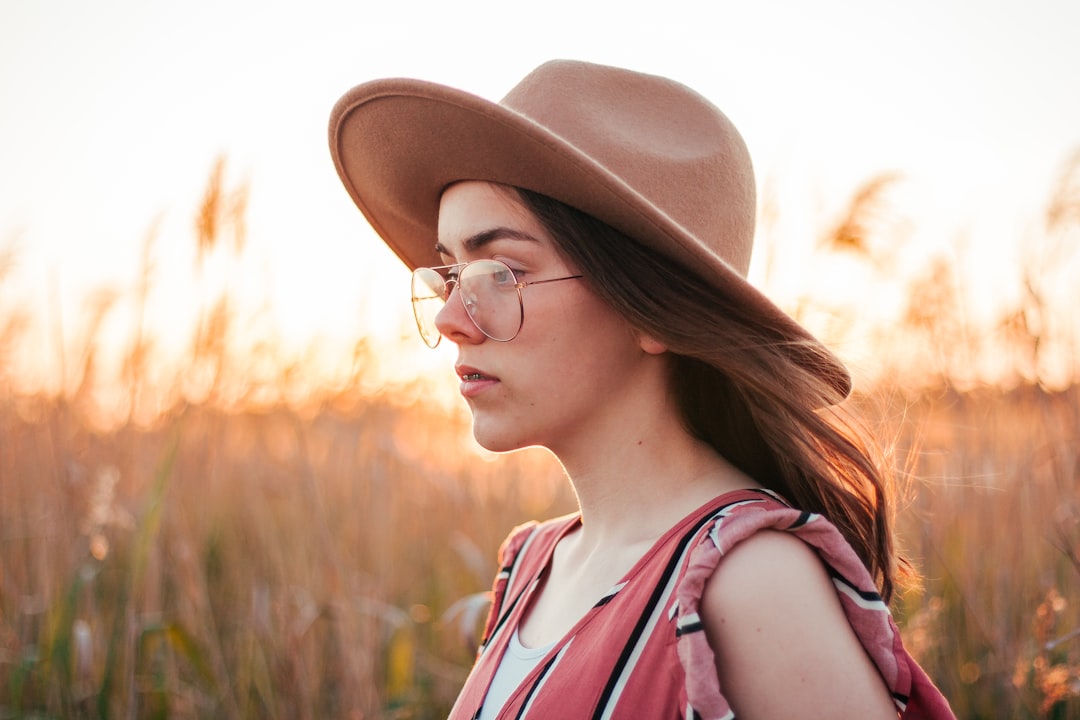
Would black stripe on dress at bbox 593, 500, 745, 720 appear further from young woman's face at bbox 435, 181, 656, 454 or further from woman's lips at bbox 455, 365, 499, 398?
woman's lips at bbox 455, 365, 499, 398

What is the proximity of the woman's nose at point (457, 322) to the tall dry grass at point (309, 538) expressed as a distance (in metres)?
1.09

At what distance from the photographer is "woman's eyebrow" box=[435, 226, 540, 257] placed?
142cm

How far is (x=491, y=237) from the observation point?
1.43 m

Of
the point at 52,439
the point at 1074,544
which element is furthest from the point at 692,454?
the point at 52,439

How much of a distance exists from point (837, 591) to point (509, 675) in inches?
20.3

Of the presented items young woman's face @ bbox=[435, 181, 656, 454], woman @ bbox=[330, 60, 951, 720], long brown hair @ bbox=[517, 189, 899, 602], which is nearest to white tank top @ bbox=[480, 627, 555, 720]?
woman @ bbox=[330, 60, 951, 720]

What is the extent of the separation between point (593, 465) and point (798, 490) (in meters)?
0.31

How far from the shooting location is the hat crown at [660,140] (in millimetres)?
1395

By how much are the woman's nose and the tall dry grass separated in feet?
3.58

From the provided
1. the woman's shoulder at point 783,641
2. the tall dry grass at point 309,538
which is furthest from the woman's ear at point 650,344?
the tall dry grass at point 309,538

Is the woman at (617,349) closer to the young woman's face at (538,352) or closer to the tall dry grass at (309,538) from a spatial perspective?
the young woman's face at (538,352)

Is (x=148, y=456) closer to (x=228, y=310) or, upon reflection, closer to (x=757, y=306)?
(x=228, y=310)

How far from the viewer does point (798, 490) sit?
4.64 ft

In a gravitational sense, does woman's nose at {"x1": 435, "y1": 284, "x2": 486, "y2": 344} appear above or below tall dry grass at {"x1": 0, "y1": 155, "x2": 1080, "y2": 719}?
above
